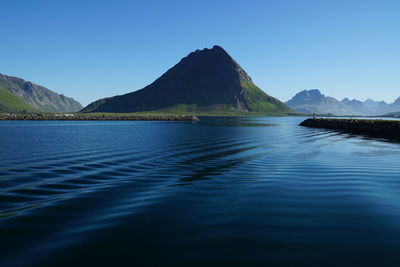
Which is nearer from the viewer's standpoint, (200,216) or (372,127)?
(200,216)

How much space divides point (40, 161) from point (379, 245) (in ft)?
82.1

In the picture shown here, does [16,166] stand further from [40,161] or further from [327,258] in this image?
[327,258]

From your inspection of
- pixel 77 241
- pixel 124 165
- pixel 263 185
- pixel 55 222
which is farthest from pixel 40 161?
pixel 263 185

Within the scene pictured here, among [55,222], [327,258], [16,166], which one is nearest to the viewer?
[327,258]

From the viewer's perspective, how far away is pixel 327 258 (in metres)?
6.86

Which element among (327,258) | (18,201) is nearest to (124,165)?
(18,201)

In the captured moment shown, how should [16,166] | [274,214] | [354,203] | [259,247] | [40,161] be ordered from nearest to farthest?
[259,247]
[274,214]
[354,203]
[16,166]
[40,161]

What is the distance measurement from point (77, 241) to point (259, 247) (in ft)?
18.8

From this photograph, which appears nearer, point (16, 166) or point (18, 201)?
point (18, 201)

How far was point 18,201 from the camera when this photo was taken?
39.8 feet

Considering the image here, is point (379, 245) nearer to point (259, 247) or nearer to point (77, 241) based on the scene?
point (259, 247)

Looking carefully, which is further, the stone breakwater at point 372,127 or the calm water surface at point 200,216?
the stone breakwater at point 372,127

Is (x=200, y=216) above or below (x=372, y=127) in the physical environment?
below

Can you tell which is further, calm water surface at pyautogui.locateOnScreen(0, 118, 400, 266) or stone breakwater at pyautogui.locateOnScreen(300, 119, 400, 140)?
stone breakwater at pyautogui.locateOnScreen(300, 119, 400, 140)
